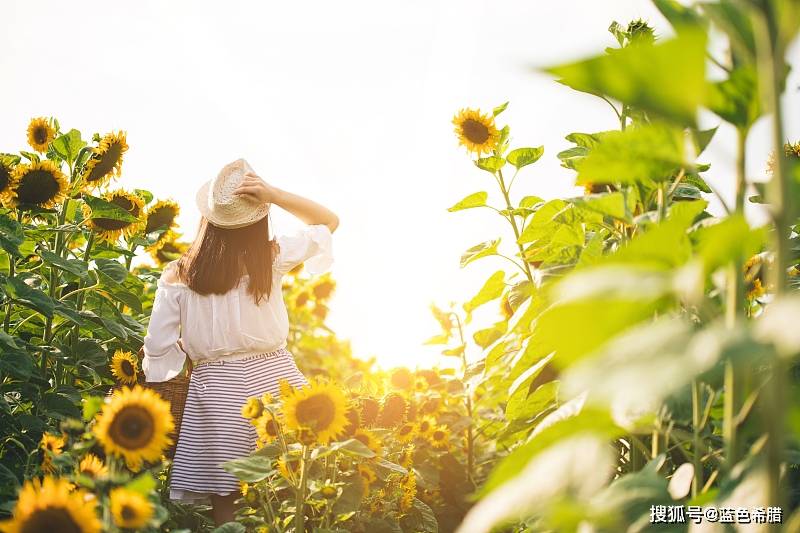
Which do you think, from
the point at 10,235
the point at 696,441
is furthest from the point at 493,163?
the point at 10,235

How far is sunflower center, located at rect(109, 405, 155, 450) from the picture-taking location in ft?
3.74

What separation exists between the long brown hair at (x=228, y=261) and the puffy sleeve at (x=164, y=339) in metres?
0.10

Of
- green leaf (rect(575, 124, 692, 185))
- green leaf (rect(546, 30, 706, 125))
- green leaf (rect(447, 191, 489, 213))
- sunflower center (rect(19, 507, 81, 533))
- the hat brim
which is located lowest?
sunflower center (rect(19, 507, 81, 533))

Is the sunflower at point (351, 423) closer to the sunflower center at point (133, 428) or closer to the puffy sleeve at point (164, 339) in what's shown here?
the sunflower center at point (133, 428)

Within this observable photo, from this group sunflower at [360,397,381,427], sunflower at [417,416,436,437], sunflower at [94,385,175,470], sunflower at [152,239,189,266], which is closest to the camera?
sunflower at [94,385,175,470]

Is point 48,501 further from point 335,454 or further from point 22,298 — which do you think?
point 22,298

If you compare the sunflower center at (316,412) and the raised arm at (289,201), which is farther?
the raised arm at (289,201)

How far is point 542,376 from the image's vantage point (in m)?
1.64

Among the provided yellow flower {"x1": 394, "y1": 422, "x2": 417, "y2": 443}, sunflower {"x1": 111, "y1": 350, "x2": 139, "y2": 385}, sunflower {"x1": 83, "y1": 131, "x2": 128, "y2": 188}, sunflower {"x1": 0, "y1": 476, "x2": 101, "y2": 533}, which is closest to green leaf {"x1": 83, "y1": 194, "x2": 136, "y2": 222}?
sunflower {"x1": 83, "y1": 131, "x2": 128, "y2": 188}

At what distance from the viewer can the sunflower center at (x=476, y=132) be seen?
2.31m

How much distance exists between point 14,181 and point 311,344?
3117 mm

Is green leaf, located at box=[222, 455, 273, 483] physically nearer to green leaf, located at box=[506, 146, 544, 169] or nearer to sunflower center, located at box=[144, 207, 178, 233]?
green leaf, located at box=[506, 146, 544, 169]

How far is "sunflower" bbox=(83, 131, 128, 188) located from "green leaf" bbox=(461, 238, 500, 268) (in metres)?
1.47

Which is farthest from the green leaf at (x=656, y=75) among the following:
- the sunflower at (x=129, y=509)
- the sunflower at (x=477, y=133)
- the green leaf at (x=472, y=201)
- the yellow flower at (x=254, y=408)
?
the sunflower at (x=477, y=133)
